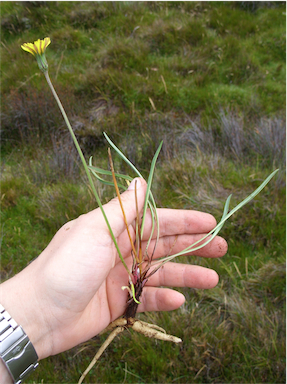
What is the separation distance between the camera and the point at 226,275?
187cm

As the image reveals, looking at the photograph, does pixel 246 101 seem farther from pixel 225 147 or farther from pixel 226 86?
pixel 225 147

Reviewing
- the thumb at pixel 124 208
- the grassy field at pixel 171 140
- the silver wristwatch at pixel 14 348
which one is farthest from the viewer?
the grassy field at pixel 171 140

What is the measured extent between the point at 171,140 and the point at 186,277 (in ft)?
4.55

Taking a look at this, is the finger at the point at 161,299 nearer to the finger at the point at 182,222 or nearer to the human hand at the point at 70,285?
the human hand at the point at 70,285

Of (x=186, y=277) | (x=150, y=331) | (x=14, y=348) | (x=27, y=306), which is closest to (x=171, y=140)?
(x=186, y=277)

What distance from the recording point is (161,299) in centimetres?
147

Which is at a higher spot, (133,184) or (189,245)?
(133,184)

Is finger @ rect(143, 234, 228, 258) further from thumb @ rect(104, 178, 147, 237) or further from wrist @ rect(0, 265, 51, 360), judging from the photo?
wrist @ rect(0, 265, 51, 360)

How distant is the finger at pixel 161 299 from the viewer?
142cm

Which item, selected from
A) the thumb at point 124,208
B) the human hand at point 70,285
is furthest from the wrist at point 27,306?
the thumb at point 124,208

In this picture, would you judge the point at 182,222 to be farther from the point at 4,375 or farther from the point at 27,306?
the point at 4,375

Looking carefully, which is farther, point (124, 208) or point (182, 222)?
point (182, 222)

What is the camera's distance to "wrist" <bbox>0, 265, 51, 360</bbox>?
1.16 m

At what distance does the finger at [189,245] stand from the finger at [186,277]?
0.08 metres
